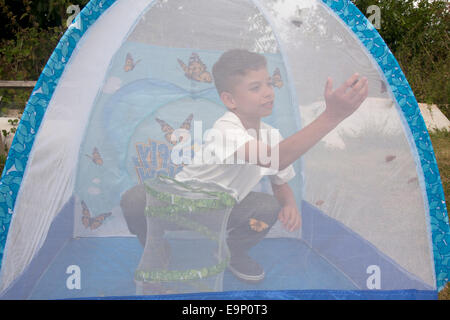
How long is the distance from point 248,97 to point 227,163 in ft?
0.76

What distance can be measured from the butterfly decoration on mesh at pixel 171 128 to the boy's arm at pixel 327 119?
0.29 metres

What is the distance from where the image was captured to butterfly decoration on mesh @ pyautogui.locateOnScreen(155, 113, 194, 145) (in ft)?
4.38

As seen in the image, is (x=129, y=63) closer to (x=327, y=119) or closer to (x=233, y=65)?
(x=233, y=65)

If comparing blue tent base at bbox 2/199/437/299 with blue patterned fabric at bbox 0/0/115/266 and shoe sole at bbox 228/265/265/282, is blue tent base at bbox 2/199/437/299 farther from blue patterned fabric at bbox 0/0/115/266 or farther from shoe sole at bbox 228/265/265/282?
blue patterned fabric at bbox 0/0/115/266

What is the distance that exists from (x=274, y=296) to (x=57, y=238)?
2.47 feet

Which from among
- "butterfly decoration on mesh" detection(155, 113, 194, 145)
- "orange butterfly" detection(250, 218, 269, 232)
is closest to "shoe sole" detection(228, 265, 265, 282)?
"orange butterfly" detection(250, 218, 269, 232)

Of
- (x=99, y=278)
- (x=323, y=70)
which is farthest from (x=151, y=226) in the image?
(x=323, y=70)

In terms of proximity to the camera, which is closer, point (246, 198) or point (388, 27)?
point (246, 198)

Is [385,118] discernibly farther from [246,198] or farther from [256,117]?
[246,198]

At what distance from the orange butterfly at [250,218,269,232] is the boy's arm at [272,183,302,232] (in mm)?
65

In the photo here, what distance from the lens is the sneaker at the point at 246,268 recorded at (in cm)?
130

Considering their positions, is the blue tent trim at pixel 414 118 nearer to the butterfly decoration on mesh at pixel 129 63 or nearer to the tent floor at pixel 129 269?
the tent floor at pixel 129 269

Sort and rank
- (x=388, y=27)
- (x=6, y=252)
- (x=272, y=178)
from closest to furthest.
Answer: (x=6, y=252) < (x=272, y=178) < (x=388, y=27)

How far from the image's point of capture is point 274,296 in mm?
1324
